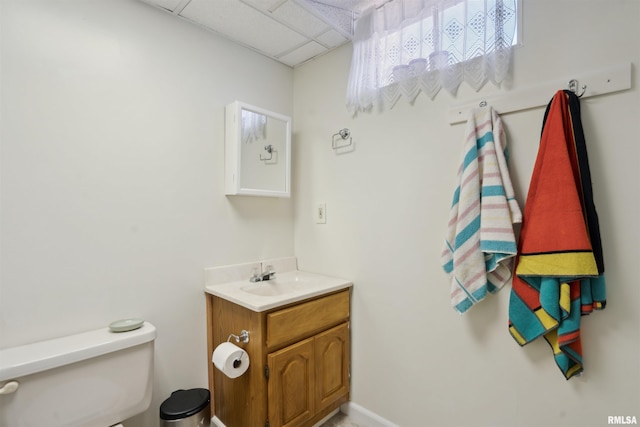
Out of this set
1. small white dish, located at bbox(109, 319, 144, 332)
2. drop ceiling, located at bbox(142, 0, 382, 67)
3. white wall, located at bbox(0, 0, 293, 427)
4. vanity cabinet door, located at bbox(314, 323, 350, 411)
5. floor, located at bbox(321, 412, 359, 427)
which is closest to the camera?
A: white wall, located at bbox(0, 0, 293, 427)

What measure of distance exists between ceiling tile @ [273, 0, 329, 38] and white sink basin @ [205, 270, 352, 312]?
1477 mm

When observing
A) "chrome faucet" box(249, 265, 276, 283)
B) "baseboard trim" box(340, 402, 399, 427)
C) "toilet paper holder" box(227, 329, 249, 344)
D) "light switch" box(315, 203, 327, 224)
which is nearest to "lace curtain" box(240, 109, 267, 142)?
"light switch" box(315, 203, 327, 224)

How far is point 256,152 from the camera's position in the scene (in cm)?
185

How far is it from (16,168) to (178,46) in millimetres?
952

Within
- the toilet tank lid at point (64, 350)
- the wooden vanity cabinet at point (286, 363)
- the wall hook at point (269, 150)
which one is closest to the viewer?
the toilet tank lid at point (64, 350)

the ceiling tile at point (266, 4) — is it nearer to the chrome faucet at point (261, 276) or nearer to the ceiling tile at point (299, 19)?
the ceiling tile at point (299, 19)

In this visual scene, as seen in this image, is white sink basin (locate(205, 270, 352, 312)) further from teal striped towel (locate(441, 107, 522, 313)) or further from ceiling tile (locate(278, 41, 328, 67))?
ceiling tile (locate(278, 41, 328, 67))

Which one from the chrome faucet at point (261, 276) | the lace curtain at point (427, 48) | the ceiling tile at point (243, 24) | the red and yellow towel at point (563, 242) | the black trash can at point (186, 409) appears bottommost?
the black trash can at point (186, 409)

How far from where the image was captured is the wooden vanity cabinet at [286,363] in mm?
1415

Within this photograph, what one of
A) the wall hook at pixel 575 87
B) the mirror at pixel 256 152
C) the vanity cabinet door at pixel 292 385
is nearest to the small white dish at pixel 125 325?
the vanity cabinet door at pixel 292 385

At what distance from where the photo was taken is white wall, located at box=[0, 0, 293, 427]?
118 cm

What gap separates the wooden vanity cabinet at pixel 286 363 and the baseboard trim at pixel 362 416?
8 centimetres

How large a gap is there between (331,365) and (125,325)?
1.08 m

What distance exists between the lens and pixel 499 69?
50.4 inches
